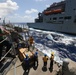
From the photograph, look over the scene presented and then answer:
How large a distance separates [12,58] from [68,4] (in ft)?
130

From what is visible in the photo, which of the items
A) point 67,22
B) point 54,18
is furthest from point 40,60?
point 54,18

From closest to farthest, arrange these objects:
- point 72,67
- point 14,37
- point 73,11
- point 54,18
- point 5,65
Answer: point 72,67, point 5,65, point 14,37, point 73,11, point 54,18

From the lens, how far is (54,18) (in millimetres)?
53156

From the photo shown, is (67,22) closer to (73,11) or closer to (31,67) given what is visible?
(73,11)

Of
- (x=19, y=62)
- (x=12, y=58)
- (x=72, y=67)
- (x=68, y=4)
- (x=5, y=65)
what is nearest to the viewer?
(x=72, y=67)

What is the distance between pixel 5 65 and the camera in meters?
8.05

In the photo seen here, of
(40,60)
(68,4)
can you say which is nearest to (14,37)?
(40,60)

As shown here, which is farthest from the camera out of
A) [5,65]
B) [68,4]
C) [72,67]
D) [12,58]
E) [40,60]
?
[68,4]

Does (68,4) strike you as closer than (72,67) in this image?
No

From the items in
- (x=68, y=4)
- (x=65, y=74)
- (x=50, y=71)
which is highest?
(x=68, y=4)

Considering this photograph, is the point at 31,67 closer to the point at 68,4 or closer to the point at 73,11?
the point at 73,11

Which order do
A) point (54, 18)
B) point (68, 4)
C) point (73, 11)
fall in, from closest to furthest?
point (73, 11) < point (68, 4) < point (54, 18)

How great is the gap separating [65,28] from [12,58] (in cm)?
3675

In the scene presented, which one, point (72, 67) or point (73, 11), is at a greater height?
point (73, 11)
